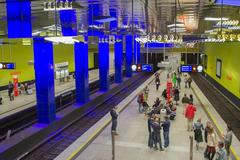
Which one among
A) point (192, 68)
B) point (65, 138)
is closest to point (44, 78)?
point (65, 138)

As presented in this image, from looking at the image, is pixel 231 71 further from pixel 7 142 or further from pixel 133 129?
pixel 7 142

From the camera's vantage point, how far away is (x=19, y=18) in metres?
12.0

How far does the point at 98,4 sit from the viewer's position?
12.5 metres

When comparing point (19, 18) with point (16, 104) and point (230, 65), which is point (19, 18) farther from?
point (230, 65)

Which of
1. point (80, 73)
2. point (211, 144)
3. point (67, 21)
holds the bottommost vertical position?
point (211, 144)

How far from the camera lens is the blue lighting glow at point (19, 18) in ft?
39.0

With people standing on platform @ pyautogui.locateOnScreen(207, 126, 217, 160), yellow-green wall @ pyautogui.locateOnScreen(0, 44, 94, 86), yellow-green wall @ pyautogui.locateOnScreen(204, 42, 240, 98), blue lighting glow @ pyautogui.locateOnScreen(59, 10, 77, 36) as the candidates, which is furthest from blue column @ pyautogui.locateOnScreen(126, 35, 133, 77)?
people standing on platform @ pyautogui.locateOnScreen(207, 126, 217, 160)

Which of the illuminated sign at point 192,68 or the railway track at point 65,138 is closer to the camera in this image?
the railway track at point 65,138

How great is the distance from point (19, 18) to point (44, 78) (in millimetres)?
2778

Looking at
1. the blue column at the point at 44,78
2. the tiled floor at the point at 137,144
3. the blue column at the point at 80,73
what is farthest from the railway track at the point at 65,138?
the tiled floor at the point at 137,144

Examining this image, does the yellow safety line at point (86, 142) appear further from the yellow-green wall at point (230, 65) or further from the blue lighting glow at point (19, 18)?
the yellow-green wall at point (230, 65)

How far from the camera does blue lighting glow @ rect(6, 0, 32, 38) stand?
1188cm

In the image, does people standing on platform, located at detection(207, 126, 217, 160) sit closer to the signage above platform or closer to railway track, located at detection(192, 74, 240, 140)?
railway track, located at detection(192, 74, 240, 140)

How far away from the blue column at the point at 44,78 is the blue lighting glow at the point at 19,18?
36.0 inches
